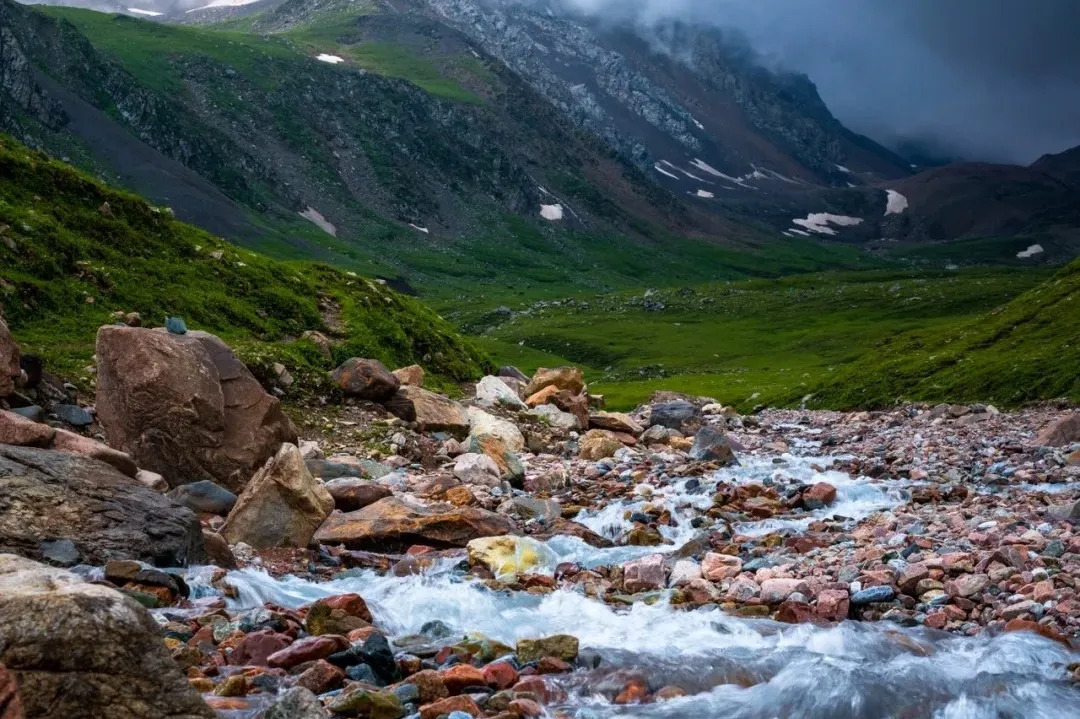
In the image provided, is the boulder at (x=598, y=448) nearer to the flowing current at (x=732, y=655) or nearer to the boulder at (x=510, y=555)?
the boulder at (x=510, y=555)

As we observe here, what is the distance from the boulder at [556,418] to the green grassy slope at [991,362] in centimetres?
2530

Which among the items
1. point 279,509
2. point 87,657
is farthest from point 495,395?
point 87,657

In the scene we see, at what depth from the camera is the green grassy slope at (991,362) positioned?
46.2m

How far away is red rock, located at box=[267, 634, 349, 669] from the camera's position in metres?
9.89

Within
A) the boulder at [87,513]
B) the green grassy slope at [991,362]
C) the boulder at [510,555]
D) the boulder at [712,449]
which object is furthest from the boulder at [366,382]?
the green grassy slope at [991,362]

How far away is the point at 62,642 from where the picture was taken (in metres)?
6.66

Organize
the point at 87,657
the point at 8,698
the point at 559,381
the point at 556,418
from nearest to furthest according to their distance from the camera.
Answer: the point at 8,698, the point at 87,657, the point at 556,418, the point at 559,381

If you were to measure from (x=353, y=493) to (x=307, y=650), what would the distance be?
9050mm

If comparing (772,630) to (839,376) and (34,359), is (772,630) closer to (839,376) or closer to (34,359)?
(34,359)

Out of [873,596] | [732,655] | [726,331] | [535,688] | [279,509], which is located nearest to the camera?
[535,688]

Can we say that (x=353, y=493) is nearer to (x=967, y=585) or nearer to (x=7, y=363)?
(x=7, y=363)

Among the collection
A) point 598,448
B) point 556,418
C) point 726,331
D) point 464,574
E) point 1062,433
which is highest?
point 1062,433

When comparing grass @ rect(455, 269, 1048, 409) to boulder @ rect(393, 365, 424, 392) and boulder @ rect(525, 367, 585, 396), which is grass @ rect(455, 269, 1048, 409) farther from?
boulder @ rect(393, 365, 424, 392)

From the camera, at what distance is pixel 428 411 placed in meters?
29.0
